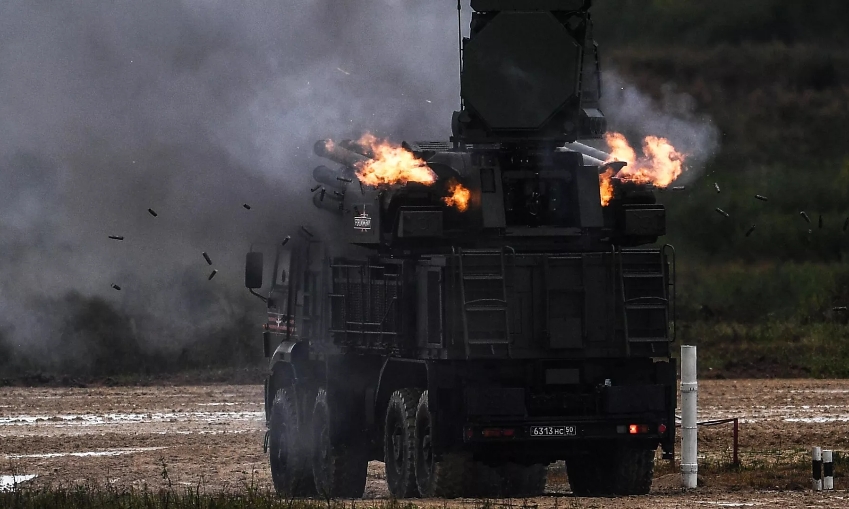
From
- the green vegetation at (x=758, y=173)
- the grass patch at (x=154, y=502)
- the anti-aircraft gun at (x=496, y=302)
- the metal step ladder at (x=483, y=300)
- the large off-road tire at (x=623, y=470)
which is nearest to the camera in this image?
the grass patch at (x=154, y=502)

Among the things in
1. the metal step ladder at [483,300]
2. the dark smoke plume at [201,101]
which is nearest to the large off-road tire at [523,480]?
the metal step ladder at [483,300]

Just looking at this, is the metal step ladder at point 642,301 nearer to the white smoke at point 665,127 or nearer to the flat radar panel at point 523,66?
the flat radar panel at point 523,66

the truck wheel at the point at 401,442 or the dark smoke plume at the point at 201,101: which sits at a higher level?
the dark smoke plume at the point at 201,101

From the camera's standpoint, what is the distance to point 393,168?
A: 2080cm

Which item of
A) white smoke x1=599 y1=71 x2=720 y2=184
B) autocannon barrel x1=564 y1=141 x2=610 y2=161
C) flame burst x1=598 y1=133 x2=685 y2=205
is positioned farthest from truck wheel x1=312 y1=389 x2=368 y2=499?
white smoke x1=599 y1=71 x2=720 y2=184

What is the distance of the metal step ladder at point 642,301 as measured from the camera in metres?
19.3

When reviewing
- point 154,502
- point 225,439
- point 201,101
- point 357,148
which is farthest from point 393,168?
point 225,439

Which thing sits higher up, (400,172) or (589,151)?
(589,151)

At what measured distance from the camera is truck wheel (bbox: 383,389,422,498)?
1973 centimetres

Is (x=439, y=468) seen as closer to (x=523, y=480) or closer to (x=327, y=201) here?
(x=523, y=480)

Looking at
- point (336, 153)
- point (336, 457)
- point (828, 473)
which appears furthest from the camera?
point (336, 153)

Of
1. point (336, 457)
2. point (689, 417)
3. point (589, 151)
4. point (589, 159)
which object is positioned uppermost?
point (589, 151)

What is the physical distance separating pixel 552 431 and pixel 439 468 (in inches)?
49.5

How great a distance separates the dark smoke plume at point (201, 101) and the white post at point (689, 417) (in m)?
5.37
